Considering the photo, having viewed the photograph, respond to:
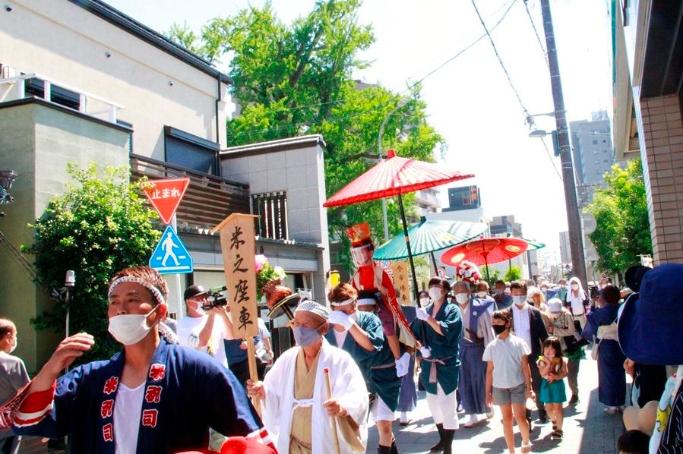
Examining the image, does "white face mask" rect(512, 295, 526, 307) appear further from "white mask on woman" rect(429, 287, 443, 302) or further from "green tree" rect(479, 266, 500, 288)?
"green tree" rect(479, 266, 500, 288)

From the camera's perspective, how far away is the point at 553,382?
8.23m

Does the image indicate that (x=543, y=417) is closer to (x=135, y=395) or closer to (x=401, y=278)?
(x=401, y=278)

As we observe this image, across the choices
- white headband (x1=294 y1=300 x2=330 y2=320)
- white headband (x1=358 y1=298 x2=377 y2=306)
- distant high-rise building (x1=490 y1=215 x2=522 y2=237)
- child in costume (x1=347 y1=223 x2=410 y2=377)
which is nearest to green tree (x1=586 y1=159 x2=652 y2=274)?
child in costume (x1=347 y1=223 x2=410 y2=377)

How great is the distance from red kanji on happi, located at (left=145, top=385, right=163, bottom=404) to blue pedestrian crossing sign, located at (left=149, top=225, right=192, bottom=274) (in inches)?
229

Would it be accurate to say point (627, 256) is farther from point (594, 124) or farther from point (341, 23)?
point (594, 124)

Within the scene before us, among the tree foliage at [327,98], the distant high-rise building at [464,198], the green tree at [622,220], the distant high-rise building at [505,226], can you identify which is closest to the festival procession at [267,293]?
the tree foliage at [327,98]

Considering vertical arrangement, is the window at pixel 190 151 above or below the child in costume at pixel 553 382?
above

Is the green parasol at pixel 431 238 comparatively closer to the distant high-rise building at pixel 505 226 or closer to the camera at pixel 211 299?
the camera at pixel 211 299

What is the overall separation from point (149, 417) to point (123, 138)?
A: 10749mm

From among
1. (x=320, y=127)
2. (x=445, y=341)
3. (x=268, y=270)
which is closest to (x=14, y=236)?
(x=268, y=270)

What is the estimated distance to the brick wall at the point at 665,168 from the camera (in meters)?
5.68

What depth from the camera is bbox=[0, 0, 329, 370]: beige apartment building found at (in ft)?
33.8

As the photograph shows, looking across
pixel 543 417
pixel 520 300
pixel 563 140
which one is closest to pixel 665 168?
pixel 520 300

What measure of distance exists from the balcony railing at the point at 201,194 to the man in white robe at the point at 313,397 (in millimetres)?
9106
